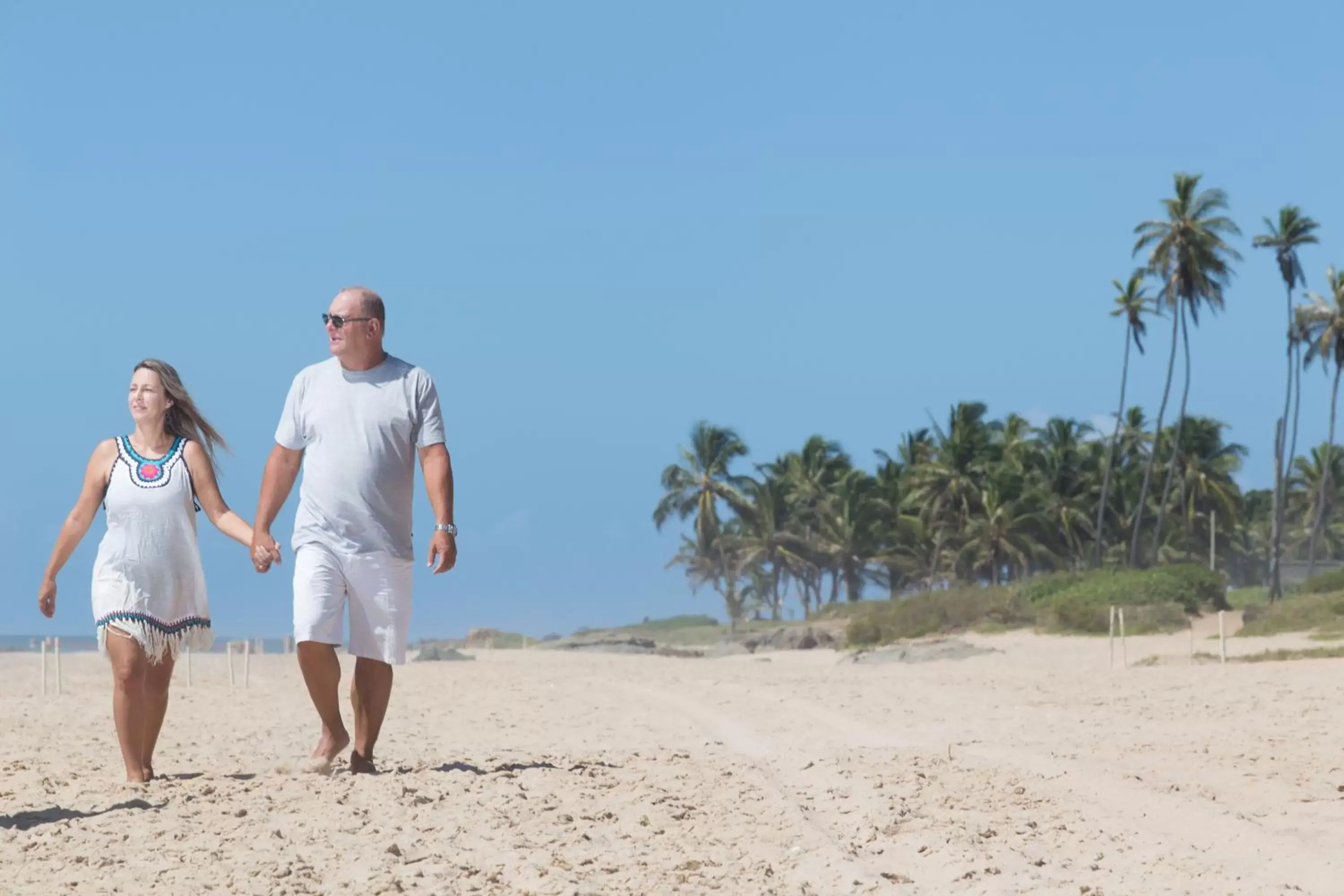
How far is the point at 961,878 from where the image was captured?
17.9 ft

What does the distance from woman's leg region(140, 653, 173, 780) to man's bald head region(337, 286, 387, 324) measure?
195 cm

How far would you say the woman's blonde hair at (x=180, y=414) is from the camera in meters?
7.61

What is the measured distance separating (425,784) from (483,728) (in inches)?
232

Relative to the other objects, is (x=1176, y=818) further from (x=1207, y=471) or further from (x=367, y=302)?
(x=1207, y=471)

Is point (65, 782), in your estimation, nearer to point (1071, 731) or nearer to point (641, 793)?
point (641, 793)

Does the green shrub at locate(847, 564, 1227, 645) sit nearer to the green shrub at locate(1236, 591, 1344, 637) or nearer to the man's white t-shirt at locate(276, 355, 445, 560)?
the green shrub at locate(1236, 591, 1344, 637)

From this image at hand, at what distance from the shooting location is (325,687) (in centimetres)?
711

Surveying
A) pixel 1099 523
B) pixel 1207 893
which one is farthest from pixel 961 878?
pixel 1099 523

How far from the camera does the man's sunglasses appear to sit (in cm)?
715

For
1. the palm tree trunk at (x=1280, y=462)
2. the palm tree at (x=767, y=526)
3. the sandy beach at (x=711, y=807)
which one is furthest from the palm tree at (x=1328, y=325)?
the sandy beach at (x=711, y=807)

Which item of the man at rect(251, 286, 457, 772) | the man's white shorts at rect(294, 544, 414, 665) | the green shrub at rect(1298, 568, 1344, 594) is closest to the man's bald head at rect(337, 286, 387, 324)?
the man at rect(251, 286, 457, 772)

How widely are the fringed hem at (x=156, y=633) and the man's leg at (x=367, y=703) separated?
2.34ft

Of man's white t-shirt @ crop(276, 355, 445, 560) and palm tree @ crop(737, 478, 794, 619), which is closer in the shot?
man's white t-shirt @ crop(276, 355, 445, 560)

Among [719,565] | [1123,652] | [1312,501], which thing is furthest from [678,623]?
[1123,652]
